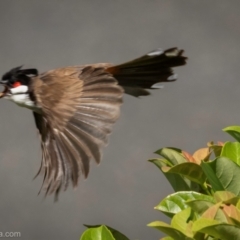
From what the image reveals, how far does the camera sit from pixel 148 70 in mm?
1261

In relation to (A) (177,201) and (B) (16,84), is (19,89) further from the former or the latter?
(A) (177,201)

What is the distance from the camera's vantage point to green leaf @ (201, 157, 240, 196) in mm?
616

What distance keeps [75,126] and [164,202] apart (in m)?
0.38

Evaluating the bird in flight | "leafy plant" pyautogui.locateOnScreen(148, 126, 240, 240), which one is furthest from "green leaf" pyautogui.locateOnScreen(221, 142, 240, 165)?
the bird in flight

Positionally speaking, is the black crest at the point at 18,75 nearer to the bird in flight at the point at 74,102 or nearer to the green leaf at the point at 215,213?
the bird in flight at the point at 74,102

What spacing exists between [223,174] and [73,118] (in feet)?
1.44

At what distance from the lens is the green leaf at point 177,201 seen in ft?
2.09

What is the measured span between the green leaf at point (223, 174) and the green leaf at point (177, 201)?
2 cm

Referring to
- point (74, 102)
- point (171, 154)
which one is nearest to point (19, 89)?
point (74, 102)

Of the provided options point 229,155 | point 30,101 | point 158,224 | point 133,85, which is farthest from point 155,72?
point 158,224

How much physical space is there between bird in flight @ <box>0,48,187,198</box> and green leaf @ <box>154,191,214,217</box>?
264mm

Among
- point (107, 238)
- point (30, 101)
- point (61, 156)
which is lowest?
point (107, 238)

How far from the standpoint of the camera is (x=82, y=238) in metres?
0.66

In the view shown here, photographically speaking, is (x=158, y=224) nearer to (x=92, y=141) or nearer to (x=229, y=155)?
(x=229, y=155)
